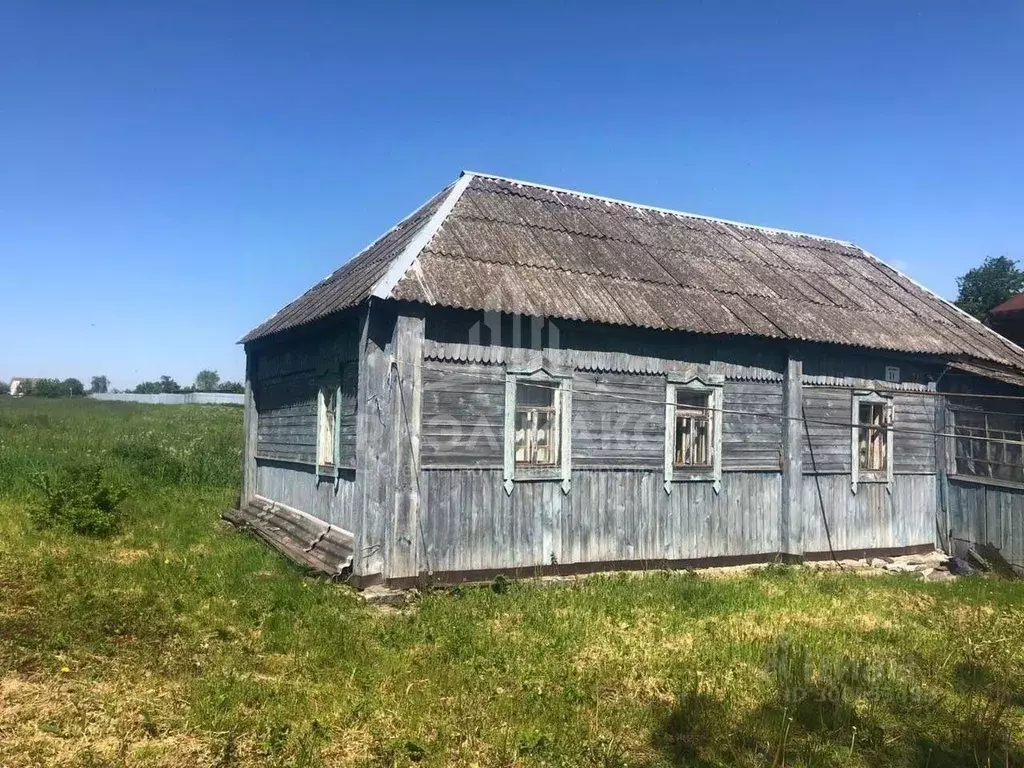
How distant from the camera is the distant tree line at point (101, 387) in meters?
81.0

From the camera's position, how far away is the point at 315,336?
1134 centimetres

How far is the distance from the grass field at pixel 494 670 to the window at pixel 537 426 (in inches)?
64.9

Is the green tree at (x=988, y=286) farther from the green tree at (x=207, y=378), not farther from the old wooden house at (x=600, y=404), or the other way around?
the green tree at (x=207, y=378)

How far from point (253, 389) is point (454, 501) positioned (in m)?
6.57

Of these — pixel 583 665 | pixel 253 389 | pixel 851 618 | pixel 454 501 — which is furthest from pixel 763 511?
pixel 253 389

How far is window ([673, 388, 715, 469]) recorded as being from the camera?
1070 cm

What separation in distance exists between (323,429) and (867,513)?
320 inches

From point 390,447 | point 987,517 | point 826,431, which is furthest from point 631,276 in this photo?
point 987,517

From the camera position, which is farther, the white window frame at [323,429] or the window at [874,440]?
the window at [874,440]

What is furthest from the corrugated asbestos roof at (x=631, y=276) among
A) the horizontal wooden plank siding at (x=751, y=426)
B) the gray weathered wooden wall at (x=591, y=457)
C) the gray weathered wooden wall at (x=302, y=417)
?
the horizontal wooden plank siding at (x=751, y=426)

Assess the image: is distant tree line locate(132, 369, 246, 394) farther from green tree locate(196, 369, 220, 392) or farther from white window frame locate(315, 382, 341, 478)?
white window frame locate(315, 382, 341, 478)

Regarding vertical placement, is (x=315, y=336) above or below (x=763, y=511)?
above

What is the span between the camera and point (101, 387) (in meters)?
118

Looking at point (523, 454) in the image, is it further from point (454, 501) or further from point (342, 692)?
point (342, 692)
